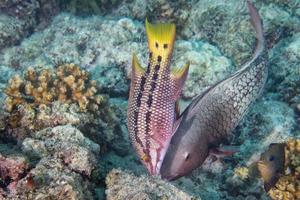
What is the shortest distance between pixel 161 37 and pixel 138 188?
1.39 metres

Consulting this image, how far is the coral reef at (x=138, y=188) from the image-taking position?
282 centimetres

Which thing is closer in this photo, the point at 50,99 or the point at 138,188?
the point at 138,188

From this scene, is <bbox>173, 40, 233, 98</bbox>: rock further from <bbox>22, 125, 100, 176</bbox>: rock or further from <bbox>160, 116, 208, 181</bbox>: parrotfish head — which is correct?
<bbox>22, 125, 100, 176</bbox>: rock

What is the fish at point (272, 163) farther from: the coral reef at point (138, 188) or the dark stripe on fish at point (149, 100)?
the dark stripe on fish at point (149, 100)

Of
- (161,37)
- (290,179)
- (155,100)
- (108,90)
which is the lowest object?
(290,179)

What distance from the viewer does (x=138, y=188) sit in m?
2.90

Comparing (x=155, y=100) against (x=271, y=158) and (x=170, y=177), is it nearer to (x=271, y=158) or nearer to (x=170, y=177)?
(x=170, y=177)

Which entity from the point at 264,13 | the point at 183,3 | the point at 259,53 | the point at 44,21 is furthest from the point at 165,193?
the point at 44,21

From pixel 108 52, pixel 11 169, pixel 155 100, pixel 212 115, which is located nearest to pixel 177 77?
pixel 155 100

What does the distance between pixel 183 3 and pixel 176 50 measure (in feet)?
5.56

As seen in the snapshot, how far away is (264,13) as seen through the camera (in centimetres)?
635

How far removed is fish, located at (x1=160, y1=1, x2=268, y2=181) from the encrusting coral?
43.1 inches

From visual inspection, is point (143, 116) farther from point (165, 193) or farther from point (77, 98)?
point (77, 98)

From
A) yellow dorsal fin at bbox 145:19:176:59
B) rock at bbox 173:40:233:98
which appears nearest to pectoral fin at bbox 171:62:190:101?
yellow dorsal fin at bbox 145:19:176:59
